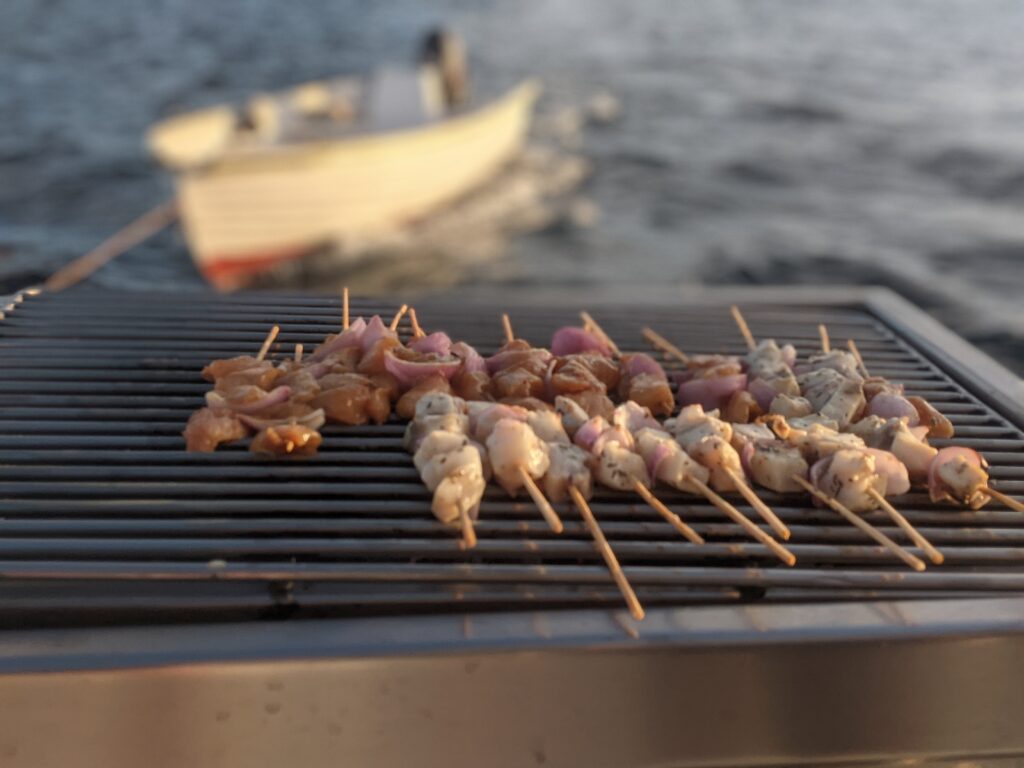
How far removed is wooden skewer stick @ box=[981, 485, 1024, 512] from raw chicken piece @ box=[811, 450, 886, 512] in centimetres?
35

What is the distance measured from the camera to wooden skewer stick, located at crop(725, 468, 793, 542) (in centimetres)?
249

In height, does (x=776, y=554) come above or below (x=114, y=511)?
below

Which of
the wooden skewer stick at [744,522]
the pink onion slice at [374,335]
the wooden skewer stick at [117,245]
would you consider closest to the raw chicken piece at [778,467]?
the wooden skewer stick at [744,522]

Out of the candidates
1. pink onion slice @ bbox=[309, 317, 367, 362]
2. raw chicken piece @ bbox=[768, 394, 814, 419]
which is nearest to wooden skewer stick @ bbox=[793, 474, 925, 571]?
raw chicken piece @ bbox=[768, 394, 814, 419]

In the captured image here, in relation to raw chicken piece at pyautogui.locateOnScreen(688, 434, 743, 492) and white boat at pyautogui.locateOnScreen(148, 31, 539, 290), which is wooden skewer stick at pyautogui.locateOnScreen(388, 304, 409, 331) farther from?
white boat at pyautogui.locateOnScreen(148, 31, 539, 290)

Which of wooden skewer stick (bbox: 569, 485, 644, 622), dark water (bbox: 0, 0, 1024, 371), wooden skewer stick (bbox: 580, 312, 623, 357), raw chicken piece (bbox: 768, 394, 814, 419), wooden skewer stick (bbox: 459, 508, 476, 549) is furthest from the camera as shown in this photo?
dark water (bbox: 0, 0, 1024, 371)

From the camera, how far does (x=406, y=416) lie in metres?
3.13

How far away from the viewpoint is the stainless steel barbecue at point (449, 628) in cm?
207

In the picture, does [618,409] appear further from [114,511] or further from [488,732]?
[114,511]

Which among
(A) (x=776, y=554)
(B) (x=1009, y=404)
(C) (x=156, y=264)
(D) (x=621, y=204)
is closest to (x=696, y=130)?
(D) (x=621, y=204)

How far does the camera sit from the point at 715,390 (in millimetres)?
3326

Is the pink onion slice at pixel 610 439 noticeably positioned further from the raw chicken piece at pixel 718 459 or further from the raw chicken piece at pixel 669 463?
the raw chicken piece at pixel 718 459

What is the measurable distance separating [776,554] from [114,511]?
189 centimetres

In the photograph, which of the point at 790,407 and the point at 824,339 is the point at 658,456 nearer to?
the point at 790,407
